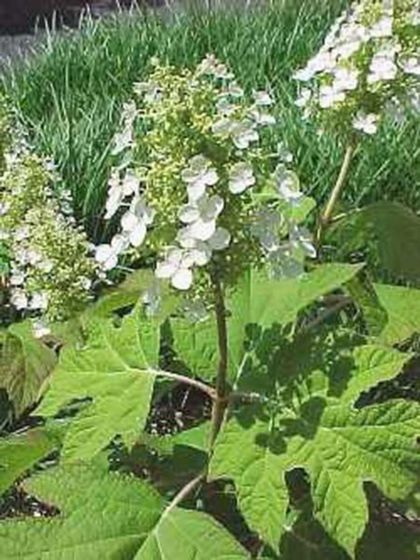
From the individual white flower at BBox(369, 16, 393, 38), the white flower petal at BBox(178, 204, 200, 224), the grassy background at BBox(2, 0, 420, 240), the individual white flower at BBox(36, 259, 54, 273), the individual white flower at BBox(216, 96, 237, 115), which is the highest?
the individual white flower at BBox(369, 16, 393, 38)

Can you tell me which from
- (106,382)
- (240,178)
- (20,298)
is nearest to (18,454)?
(106,382)

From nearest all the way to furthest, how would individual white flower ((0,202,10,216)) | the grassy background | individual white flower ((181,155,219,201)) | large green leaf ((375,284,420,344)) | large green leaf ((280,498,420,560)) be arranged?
individual white flower ((181,155,219,201))
large green leaf ((280,498,420,560))
large green leaf ((375,284,420,344))
individual white flower ((0,202,10,216))
the grassy background

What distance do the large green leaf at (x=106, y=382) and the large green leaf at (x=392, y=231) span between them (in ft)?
1.18

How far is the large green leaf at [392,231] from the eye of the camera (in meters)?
2.04

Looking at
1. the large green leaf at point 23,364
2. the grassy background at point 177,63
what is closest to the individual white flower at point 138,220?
the large green leaf at point 23,364

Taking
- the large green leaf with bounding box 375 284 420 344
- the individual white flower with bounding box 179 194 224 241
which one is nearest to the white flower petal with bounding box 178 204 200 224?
the individual white flower with bounding box 179 194 224 241

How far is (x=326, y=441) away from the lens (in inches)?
67.7

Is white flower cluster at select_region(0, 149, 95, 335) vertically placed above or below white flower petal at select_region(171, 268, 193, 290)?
below

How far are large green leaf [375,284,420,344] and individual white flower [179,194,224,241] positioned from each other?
0.49 m

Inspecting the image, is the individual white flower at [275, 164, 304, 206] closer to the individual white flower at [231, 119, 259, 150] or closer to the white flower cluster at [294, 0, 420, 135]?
the individual white flower at [231, 119, 259, 150]

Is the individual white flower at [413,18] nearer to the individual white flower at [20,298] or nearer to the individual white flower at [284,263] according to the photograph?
the individual white flower at [284,263]

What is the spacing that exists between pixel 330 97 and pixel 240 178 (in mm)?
368

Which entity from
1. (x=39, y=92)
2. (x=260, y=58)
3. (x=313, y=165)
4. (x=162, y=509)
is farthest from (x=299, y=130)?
(x=162, y=509)

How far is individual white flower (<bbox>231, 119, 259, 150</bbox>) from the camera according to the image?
160cm
